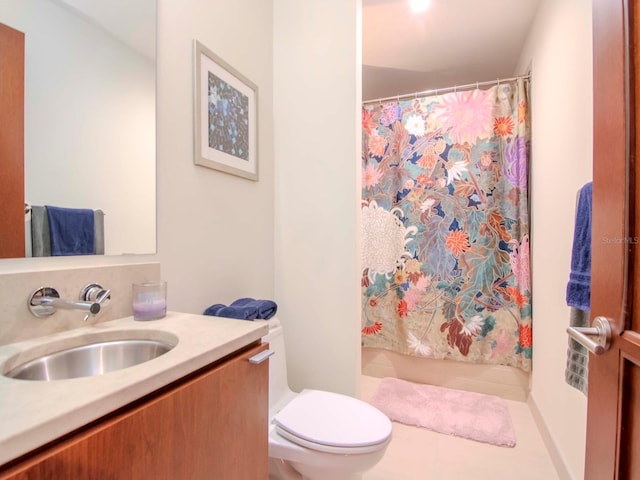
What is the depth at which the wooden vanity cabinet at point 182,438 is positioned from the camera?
44 centimetres

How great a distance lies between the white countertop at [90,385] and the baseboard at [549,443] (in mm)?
1601

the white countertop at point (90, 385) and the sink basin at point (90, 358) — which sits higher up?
the white countertop at point (90, 385)

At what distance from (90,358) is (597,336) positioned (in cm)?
118

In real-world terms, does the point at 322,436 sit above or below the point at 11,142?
below

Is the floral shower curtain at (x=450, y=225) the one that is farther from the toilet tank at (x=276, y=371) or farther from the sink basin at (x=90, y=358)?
the sink basin at (x=90, y=358)

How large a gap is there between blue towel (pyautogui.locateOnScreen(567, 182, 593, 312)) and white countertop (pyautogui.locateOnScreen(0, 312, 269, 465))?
107cm

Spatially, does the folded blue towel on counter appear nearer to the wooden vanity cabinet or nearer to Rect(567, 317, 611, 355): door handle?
the wooden vanity cabinet

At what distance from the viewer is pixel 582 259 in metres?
1.07

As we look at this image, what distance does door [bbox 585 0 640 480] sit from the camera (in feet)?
1.86

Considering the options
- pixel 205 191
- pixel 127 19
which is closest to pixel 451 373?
pixel 205 191

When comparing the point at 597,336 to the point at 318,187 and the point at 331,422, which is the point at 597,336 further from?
the point at 318,187

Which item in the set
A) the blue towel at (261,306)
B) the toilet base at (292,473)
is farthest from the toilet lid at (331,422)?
the blue towel at (261,306)

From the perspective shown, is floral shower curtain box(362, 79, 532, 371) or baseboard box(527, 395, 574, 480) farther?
floral shower curtain box(362, 79, 532, 371)

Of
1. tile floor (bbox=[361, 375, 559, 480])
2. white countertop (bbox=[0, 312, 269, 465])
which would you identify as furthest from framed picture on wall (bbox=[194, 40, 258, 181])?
tile floor (bbox=[361, 375, 559, 480])
